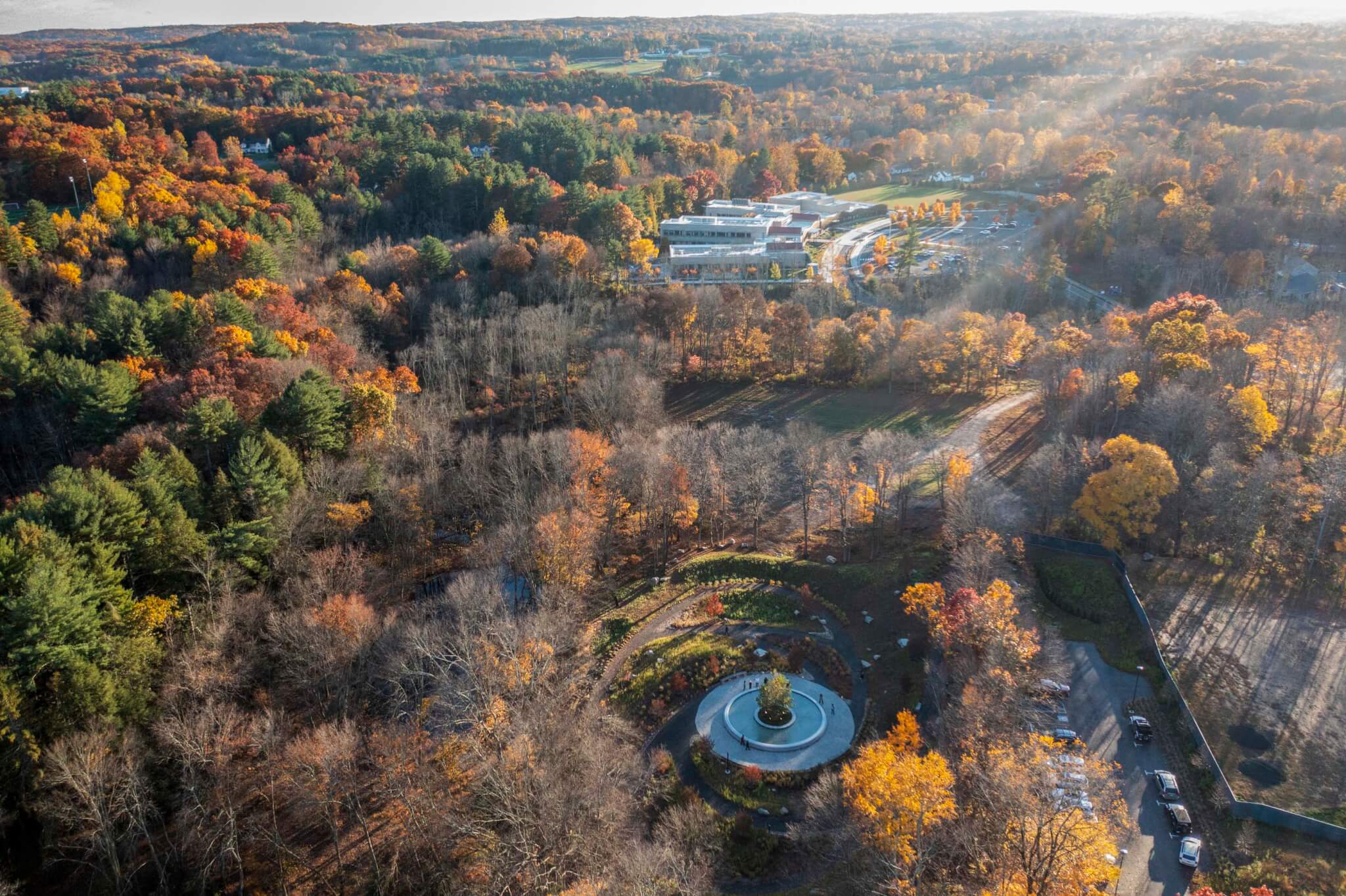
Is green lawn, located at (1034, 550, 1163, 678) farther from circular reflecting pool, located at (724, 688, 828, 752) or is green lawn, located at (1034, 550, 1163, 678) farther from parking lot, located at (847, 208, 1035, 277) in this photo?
parking lot, located at (847, 208, 1035, 277)

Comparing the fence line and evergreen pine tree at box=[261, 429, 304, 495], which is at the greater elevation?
evergreen pine tree at box=[261, 429, 304, 495]

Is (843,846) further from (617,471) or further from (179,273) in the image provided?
(179,273)

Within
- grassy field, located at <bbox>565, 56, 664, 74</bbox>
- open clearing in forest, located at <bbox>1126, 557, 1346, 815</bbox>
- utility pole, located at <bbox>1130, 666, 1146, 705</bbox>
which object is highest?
grassy field, located at <bbox>565, 56, 664, 74</bbox>

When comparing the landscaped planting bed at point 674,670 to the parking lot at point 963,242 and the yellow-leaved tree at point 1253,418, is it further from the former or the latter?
the parking lot at point 963,242

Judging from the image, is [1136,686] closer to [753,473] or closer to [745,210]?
[753,473]

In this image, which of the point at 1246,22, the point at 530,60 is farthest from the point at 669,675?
the point at 1246,22

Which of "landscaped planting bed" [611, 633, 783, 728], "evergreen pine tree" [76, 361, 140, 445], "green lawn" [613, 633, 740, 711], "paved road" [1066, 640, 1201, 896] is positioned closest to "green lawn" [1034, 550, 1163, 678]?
"paved road" [1066, 640, 1201, 896]
